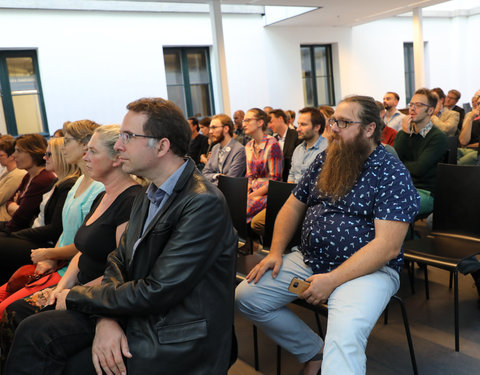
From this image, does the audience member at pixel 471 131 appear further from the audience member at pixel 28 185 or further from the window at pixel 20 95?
the window at pixel 20 95

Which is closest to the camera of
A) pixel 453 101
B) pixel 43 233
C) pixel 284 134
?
pixel 43 233

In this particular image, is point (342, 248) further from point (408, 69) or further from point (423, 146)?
point (408, 69)

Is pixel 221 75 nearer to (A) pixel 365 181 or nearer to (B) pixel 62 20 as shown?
(B) pixel 62 20

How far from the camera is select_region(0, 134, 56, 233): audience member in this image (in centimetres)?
336

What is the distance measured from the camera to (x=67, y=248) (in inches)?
96.7

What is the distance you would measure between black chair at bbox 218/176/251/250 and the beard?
2.95 feet

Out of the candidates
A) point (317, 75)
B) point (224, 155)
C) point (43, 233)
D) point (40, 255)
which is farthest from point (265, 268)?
point (317, 75)

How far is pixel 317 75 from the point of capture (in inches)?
498

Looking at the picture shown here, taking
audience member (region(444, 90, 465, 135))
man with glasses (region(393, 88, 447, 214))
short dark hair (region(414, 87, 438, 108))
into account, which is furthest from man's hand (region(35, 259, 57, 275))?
audience member (region(444, 90, 465, 135))

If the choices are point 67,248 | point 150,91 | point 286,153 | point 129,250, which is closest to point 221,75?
point 150,91

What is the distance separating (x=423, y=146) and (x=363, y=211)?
1712 mm

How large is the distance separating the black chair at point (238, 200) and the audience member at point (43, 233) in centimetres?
102

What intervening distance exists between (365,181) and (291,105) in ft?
32.9

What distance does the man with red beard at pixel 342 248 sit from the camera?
1.80m
